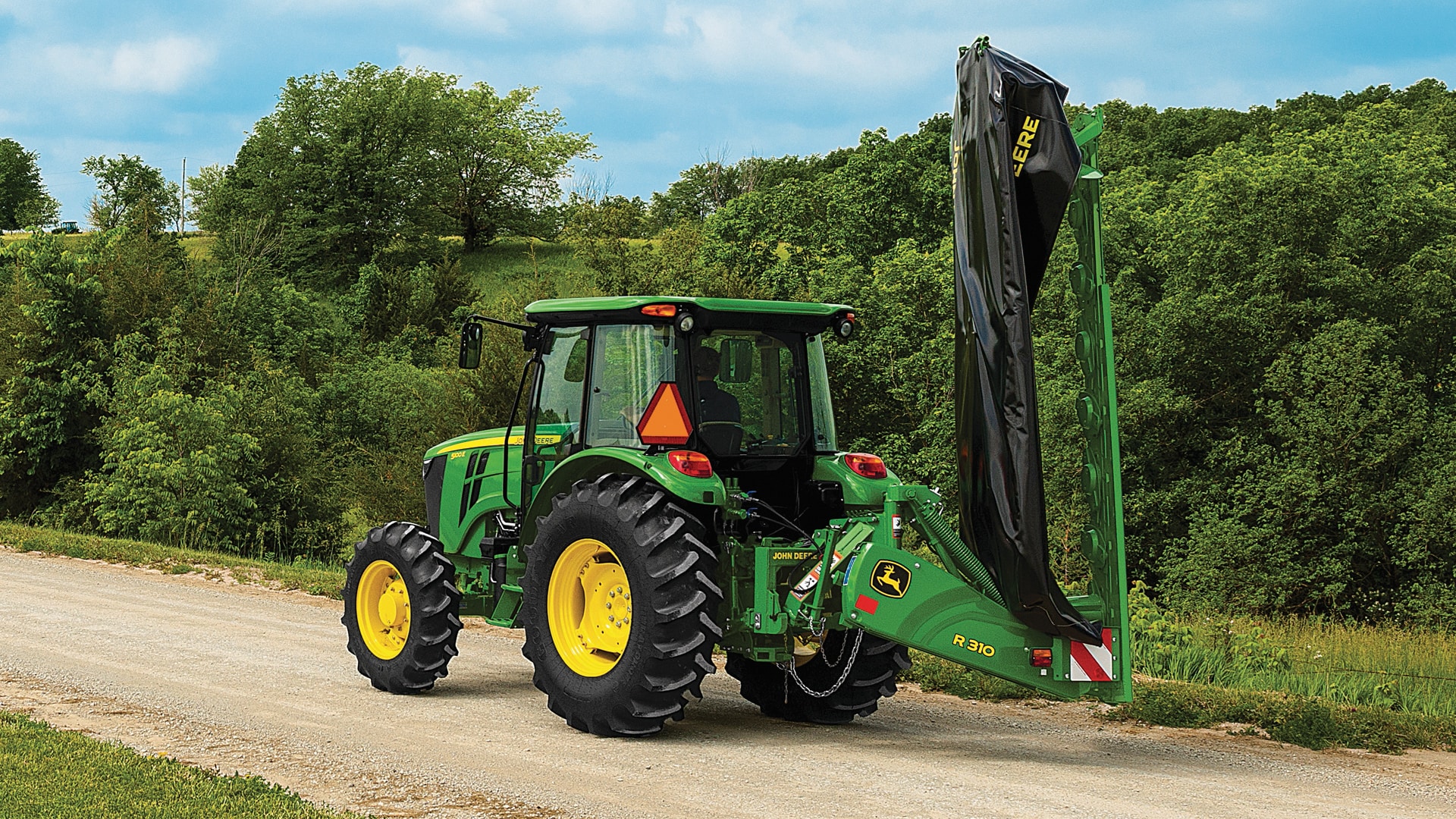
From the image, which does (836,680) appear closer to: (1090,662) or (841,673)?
(841,673)

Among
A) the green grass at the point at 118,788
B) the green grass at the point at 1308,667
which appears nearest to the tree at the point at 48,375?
the green grass at the point at 118,788

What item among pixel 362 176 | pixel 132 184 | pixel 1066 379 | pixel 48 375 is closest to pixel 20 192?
pixel 132 184

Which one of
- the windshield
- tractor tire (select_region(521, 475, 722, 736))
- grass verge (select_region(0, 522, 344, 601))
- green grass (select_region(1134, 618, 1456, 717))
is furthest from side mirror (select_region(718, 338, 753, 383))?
grass verge (select_region(0, 522, 344, 601))

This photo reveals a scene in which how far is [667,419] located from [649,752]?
1.93 metres

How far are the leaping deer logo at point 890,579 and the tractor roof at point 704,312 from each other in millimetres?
1790

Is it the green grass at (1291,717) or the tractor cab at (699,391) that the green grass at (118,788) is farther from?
the green grass at (1291,717)

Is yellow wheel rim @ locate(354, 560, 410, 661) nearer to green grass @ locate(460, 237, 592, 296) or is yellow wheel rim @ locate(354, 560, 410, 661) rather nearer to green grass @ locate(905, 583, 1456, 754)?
green grass @ locate(905, 583, 1456, 754)

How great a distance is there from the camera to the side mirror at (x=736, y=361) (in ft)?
27.5

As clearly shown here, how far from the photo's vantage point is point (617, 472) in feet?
26.7

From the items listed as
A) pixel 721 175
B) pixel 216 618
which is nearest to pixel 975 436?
pixel 216 618

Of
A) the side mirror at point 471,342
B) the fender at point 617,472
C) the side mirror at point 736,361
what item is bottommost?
the fender at point 617,472

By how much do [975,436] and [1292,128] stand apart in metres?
34.8

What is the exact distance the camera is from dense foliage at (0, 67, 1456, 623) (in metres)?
23.1

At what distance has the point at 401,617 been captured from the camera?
943 centimetres
